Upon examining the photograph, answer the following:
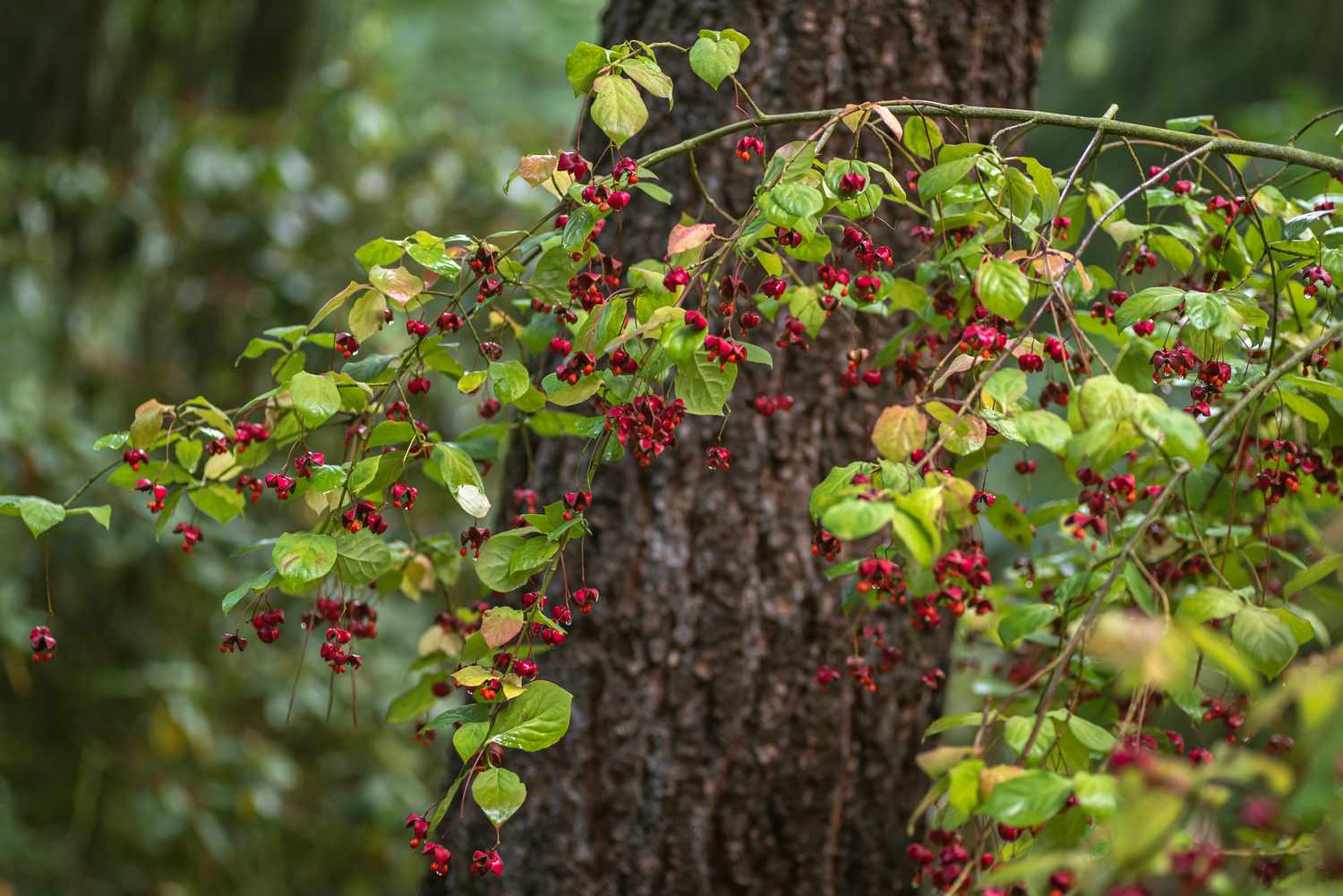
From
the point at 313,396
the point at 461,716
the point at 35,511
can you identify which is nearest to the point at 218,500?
the point at 35,511

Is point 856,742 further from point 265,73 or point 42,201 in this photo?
point 265,73

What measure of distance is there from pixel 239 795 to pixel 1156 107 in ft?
12.3

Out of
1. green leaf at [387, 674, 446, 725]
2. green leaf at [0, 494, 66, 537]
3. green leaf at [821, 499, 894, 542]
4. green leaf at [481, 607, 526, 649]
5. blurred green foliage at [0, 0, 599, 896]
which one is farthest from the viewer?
blurred green foliage at [0, 0, 599, 896]

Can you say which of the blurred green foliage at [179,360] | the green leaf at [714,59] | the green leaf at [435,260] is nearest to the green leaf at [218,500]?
the green leaf at [435,260]

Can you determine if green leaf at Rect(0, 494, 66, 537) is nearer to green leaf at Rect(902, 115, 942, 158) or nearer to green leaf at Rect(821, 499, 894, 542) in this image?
green leaf at Rect(821, 499, 894, 542)

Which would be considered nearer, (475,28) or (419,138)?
(419,138)

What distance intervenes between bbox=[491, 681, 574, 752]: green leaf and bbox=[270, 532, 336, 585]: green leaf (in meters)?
0.16

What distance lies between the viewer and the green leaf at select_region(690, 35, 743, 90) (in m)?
0.81

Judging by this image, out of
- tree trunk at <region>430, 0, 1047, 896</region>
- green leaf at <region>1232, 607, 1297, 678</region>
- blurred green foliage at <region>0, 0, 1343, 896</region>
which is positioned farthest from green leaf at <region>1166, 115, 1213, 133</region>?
blurred green foliage at <region>0, 0, 1343, 896</region>

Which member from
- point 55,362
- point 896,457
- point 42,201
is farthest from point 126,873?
point 896,457

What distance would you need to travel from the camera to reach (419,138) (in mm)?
3316

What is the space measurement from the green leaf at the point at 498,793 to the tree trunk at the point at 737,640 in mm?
560

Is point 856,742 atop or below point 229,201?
below

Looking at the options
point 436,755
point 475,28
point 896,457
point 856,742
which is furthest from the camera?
point 475,28
